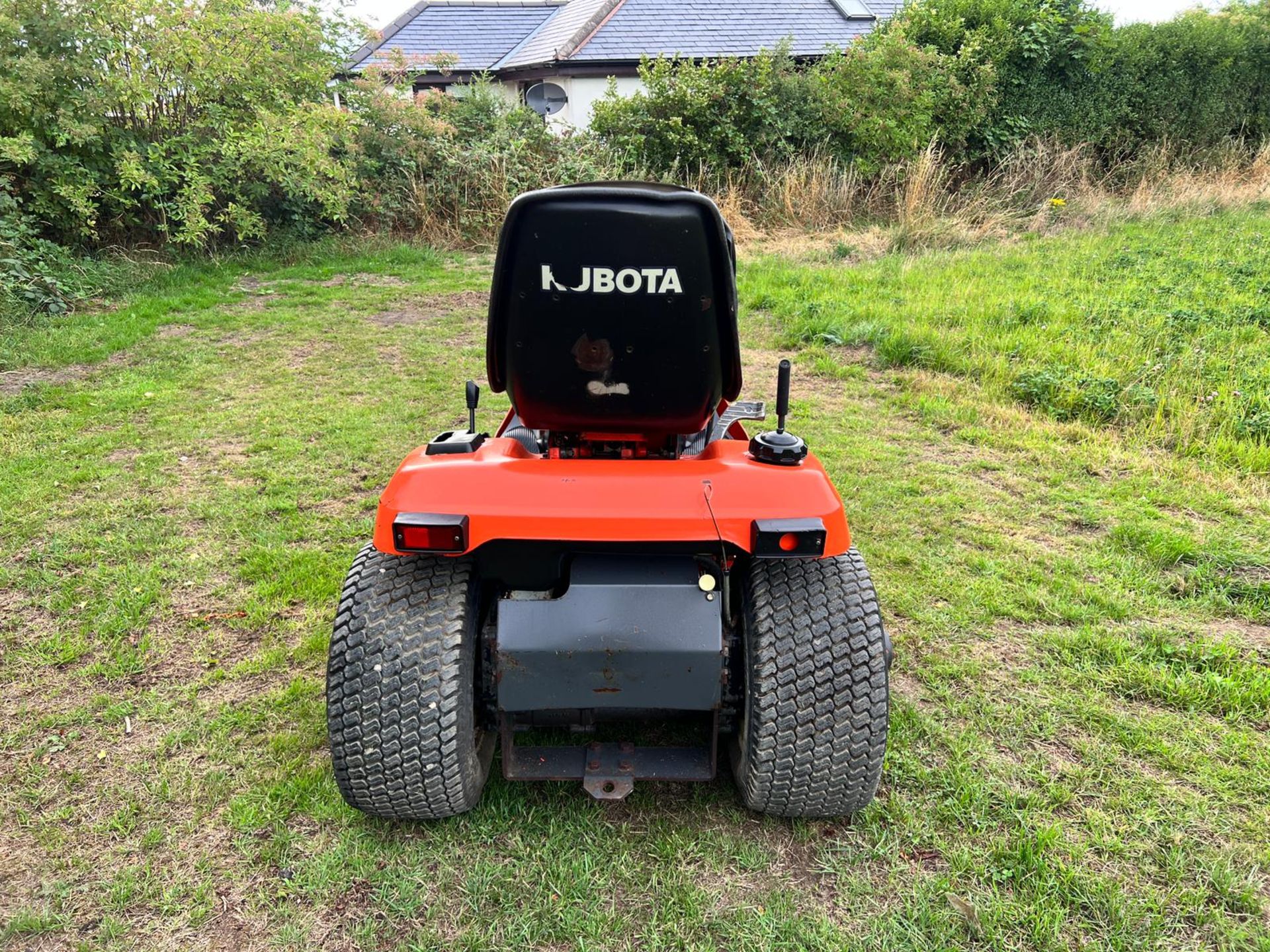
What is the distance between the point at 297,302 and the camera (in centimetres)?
758

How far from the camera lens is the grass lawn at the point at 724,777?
1.80m

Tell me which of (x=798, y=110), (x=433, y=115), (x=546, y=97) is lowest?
(x=433, y=115)

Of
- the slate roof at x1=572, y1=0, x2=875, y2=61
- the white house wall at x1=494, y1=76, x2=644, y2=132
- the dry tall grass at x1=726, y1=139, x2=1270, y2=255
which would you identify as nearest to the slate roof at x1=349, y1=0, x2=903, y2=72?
the slate roof at x1=572, y1=0, x2=875, y2=61

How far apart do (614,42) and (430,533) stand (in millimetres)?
17519

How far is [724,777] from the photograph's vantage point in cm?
216

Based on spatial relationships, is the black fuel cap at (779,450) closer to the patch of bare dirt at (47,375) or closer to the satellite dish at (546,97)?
the patch of bare dirt at (47,375)

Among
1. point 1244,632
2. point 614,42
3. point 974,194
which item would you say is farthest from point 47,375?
point 614,42

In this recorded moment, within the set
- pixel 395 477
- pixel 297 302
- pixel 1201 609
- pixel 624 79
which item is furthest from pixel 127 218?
pixel 624 79

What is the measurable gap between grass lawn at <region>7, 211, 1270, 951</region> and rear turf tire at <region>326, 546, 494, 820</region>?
208mm

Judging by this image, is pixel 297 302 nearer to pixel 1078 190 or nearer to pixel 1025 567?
pixel 1025 567

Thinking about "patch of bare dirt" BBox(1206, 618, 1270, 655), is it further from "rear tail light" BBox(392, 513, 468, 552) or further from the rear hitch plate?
"rear tail light" BBox(392, 513, 468, 552)

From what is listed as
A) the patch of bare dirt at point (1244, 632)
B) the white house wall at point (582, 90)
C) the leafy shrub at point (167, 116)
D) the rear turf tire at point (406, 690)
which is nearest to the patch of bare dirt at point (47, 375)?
the leafy shrub at point (167, 116)

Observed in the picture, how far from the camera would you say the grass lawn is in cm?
180

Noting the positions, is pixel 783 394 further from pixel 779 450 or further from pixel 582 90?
pixel 582 90
